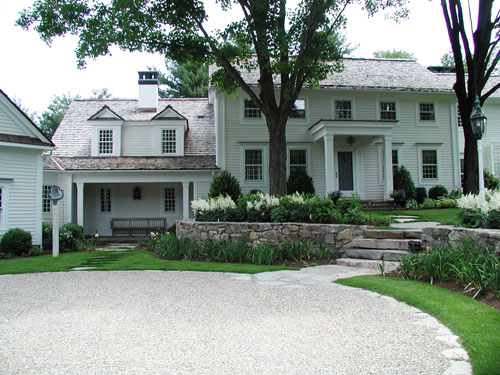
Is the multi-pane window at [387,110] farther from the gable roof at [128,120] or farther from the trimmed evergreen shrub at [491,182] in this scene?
the gable roof at [128,120]

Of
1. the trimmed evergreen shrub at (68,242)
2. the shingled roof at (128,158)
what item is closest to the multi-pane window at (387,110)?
the shingled roof at (128,158)

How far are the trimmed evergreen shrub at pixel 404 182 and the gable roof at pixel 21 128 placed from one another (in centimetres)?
1408

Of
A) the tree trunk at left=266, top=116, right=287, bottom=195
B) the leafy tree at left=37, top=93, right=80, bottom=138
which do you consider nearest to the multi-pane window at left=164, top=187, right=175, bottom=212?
the tree trunk at left=266, top=116, right=287, bottom=195

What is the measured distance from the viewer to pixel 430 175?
63.4 feet

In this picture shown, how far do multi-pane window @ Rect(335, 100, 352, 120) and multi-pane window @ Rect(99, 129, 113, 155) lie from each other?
10.7 metres

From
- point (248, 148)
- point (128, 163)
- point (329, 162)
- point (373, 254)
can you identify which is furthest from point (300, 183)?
point (373, 254)

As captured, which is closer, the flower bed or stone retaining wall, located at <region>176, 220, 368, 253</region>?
stone retaining wall, located at <region>176, 220, 368, 253</region>

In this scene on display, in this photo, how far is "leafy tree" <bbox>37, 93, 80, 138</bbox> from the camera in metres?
36.7

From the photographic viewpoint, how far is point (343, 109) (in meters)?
19.0

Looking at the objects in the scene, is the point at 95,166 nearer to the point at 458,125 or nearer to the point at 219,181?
the point at 219,181

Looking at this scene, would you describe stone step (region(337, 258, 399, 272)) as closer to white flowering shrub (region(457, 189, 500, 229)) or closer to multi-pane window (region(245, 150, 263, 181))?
white flowering shrub (region(457, 189, 500, 229))

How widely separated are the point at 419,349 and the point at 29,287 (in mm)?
6280

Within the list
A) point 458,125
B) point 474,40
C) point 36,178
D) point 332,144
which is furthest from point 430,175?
point 36,178

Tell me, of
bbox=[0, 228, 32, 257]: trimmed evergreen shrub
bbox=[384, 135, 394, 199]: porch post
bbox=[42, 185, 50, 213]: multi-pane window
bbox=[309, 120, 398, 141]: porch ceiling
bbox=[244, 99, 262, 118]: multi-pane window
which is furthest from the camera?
bbox=[244, 99, 262, 118]: multi-pane window
